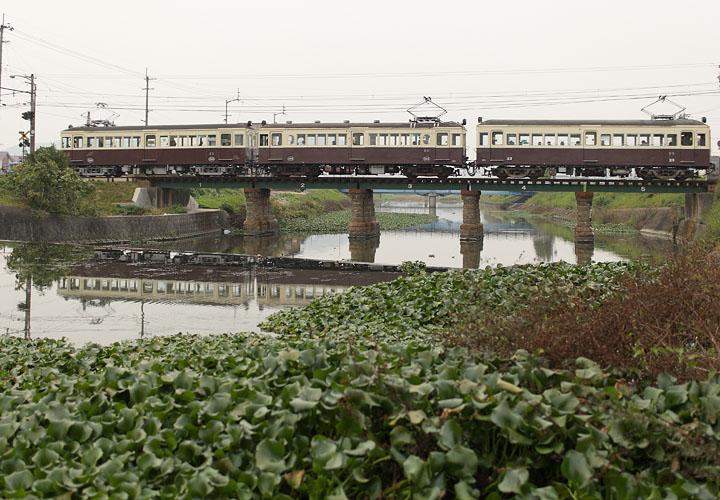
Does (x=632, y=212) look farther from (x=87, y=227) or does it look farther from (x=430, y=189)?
(x=87, y=227)

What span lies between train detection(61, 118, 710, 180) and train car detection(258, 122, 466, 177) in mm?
56

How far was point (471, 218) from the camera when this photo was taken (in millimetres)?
40812

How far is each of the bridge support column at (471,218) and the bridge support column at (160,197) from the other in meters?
19.7

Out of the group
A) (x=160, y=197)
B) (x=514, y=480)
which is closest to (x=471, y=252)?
(x=160, y=197)

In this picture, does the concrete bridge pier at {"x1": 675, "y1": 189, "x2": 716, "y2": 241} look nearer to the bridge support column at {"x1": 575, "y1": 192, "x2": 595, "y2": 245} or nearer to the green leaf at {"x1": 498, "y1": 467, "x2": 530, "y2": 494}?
the bridge support column at {"x1": 575, "y1": 192, "x2": 595, "y2": 245}

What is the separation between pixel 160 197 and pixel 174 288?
26185 millimetres

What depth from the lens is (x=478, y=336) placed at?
6586mm

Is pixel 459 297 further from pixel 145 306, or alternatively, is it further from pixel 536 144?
pixel 536 144

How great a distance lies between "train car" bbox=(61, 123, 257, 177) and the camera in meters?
39.4

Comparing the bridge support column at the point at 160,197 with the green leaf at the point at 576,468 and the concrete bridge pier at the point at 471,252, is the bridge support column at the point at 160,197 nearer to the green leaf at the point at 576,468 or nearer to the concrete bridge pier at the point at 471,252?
the concrete bridge pier at the point at 471,252

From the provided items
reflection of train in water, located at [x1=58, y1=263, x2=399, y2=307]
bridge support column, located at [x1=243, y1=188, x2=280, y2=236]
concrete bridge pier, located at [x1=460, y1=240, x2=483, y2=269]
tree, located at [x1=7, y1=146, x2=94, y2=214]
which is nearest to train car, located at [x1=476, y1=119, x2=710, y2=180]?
concrete bridge pier, located at [x1=460, y1=240, x2=483, y2=269]

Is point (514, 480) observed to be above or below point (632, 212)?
below

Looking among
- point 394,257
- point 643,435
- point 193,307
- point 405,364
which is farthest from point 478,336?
point 394,257

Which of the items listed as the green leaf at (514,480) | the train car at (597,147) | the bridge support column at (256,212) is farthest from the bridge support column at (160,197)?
the green leaf at (514,480)
